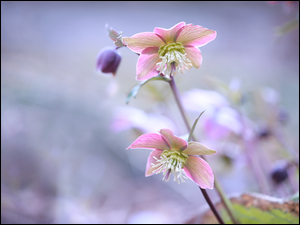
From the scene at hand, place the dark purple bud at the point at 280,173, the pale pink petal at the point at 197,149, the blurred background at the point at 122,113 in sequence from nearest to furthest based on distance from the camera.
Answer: the pale pink petal at the point at 197,149, the dark purple bud at the point at 280,173, the blurred background at the point at 122,113

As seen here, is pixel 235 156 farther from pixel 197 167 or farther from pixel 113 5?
pixel 113 5

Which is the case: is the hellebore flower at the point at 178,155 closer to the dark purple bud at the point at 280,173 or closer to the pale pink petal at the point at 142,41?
the pale pink petal at the point at 142,41

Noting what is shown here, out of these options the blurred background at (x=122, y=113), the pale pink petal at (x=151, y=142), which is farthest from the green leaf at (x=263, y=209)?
the pale pink petal at (x=151, y=142)

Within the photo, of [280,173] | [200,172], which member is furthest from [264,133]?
[200,172]

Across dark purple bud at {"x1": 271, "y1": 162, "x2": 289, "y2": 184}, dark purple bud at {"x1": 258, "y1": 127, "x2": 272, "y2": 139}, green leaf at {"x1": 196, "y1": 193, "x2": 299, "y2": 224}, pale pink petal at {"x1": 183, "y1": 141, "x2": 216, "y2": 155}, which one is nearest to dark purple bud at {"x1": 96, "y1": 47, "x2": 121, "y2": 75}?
pale pink petal at {"x1": 183, "y1": 141, "x2": 216, "y2": 155}

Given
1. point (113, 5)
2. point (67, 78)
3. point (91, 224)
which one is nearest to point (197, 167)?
point (91, 224)
